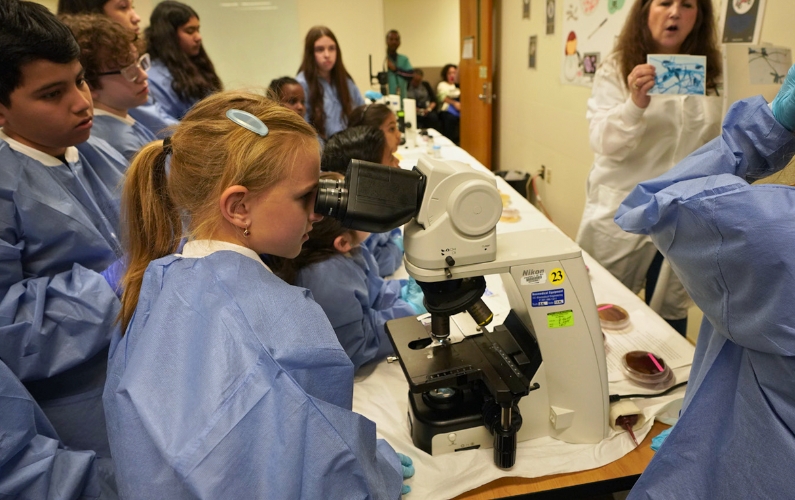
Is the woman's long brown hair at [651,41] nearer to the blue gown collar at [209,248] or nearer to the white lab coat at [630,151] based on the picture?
the white lab coat at [630,151]

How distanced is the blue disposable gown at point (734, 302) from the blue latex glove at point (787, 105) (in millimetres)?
11

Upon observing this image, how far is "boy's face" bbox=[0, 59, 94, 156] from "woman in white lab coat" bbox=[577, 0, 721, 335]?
1553 millimetres

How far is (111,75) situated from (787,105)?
1807 mm

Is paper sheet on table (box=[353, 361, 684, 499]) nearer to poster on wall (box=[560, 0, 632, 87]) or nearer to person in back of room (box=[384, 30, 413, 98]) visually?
poster on wall (box=[560, 0, 632, 87])

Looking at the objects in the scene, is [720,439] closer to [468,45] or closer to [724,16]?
[724,16]

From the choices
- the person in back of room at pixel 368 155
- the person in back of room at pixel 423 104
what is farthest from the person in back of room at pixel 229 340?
the person in back of room at pixel 423 104

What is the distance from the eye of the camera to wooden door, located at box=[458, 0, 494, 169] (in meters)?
4.16

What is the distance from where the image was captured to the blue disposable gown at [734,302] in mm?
571

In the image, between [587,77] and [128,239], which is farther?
[587,77]

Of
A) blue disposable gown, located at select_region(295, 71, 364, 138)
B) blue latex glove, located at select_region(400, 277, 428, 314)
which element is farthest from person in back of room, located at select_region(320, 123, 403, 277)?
blue disposable gown, located at select_region(295, 71, 364, 138)

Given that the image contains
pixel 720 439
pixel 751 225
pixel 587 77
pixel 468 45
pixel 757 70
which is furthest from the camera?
pixel 468 45

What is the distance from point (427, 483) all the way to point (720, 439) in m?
0.49

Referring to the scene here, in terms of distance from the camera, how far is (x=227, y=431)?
0.61 metres

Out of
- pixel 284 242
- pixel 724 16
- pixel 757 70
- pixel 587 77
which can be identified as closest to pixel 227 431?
pixel 284 242
